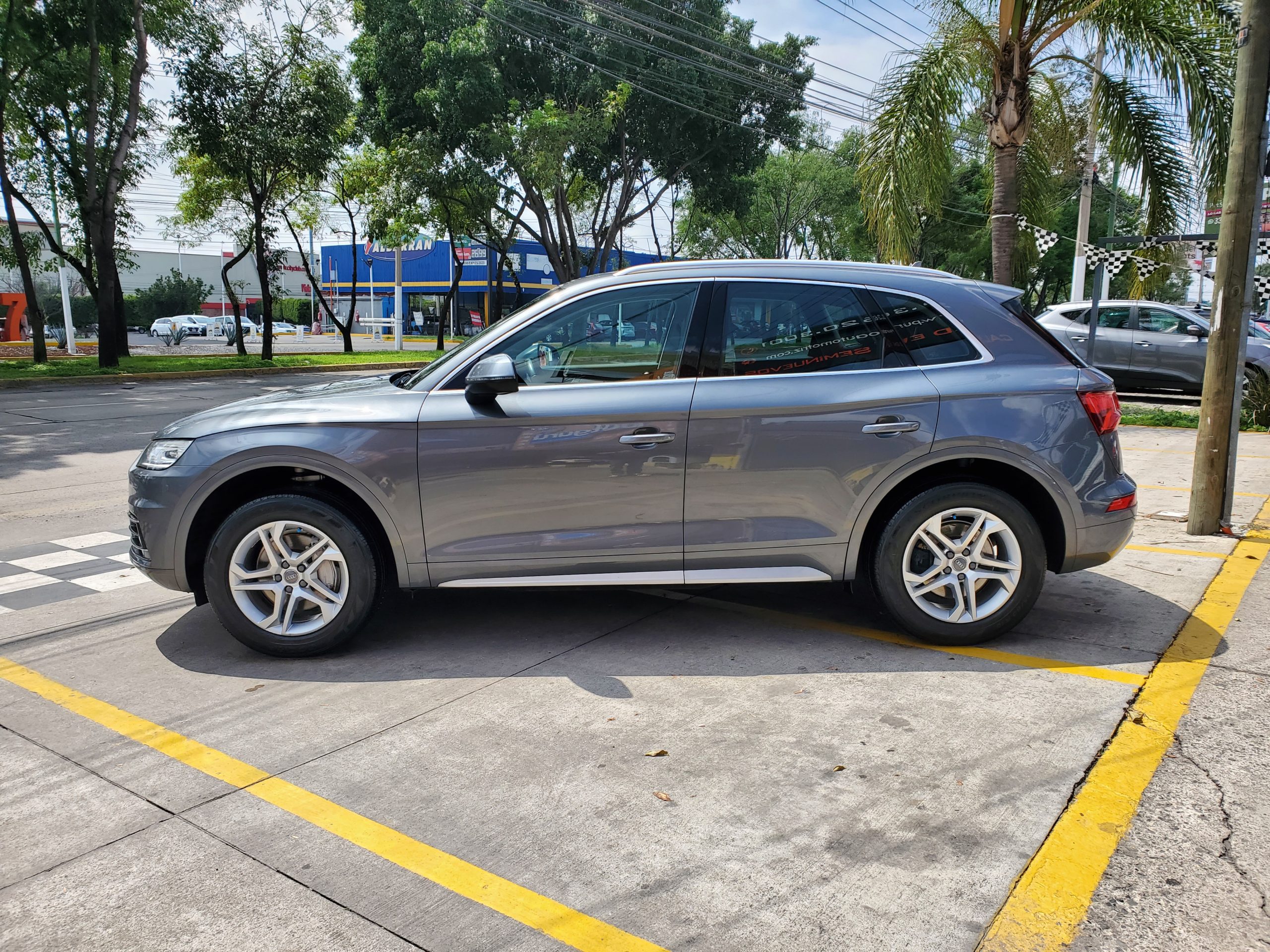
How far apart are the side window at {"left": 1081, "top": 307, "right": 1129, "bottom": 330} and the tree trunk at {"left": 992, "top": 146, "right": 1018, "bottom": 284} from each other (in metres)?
3.44

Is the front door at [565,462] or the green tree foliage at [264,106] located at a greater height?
the green tree foliage at [264,106]

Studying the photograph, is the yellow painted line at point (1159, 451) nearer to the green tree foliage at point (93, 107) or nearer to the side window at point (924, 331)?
the side window at point (924, 331)

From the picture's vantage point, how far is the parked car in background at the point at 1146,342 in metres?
15.8

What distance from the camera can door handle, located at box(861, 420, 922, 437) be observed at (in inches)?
176

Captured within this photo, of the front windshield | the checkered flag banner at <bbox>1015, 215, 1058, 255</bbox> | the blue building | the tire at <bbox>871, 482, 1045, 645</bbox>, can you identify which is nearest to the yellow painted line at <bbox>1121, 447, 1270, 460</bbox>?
the checkered flag banner at <bbox>1015, 215, 1058, 255</bbox>

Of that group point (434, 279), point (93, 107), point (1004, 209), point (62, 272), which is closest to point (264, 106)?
point (93, 107)

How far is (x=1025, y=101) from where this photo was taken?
13008mm

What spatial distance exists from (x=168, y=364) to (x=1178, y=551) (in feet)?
79.0

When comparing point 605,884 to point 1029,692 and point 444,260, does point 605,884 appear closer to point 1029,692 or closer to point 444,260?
point 1029,692

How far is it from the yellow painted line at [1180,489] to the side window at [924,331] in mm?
5047

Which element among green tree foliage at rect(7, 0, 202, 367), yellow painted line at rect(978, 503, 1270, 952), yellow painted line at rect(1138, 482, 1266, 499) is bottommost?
yellow painted line at rect(978, 503, 1270, 952)

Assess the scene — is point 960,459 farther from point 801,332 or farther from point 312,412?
point 312,412

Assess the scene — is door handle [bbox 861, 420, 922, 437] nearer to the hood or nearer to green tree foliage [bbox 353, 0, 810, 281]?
the hood

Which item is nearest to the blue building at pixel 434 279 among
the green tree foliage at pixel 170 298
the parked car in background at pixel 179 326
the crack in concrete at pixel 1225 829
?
the parked car in background at pixel 179 326
